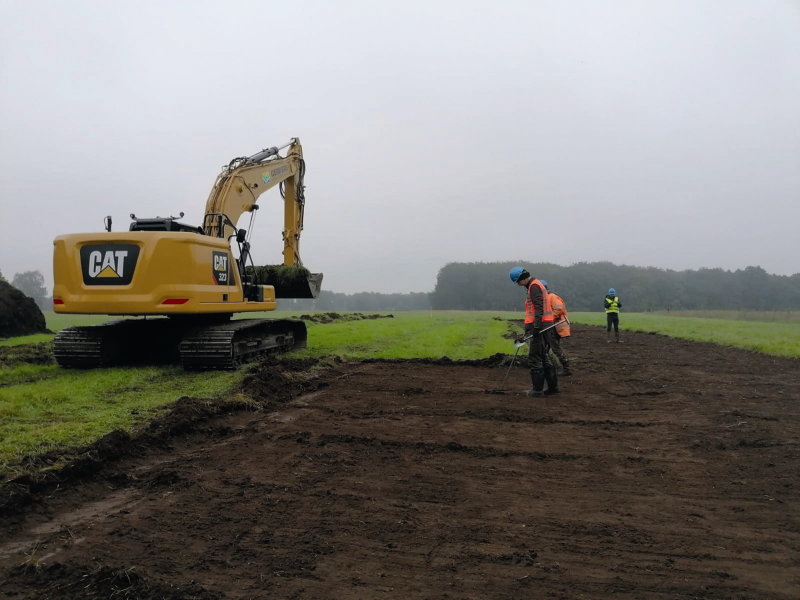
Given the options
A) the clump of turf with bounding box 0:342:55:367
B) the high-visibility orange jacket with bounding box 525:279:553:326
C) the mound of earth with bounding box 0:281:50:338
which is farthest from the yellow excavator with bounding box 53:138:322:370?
the mound of earth with bounding box 0:281:50:338

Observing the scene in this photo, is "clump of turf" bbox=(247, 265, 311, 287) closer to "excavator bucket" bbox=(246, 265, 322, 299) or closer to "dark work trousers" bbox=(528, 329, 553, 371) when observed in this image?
"excavator bucket" bbox=(246, 265, 322, 299)

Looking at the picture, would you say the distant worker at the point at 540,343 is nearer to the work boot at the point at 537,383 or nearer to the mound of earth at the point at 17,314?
the work boot at the point at 537,383

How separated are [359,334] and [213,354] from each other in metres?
9.86

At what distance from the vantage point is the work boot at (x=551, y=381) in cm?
867

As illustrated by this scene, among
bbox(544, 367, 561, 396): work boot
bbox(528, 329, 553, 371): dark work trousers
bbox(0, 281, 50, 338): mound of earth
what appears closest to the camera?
bbox(528, 329, 553, 371): dark work trousers

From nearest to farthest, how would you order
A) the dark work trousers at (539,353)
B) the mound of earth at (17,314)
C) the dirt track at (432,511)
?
1. the dirt track at (432,511)
2. the dark work trousers at (539,353)
3. the mound of earth at (17,314)

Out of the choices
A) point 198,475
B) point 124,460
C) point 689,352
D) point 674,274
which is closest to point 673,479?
point 198,475

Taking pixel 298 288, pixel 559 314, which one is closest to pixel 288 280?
pixel 298 288

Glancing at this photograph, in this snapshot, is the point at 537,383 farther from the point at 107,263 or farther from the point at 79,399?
the point at 107,263

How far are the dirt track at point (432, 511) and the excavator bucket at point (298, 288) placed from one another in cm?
707

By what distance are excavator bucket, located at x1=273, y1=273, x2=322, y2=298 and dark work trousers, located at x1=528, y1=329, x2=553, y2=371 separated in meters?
7.12

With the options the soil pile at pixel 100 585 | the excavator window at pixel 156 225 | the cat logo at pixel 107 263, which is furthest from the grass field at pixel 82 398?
the excavator window at pixel 156 225

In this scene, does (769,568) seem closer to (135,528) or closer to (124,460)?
(135,528)

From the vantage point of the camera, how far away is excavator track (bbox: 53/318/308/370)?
10297 mm
